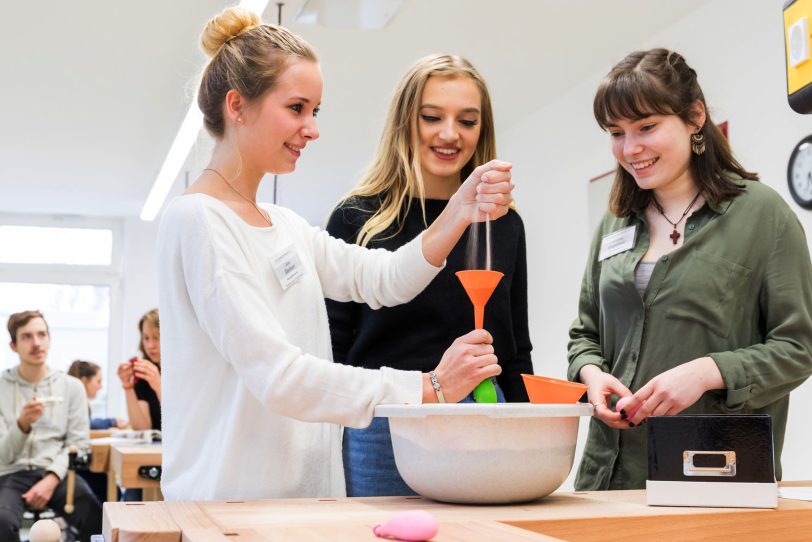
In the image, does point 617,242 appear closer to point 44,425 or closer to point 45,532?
point 45,532

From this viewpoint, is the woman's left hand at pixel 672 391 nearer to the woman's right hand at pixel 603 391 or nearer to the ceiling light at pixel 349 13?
the woman's right hand at pixel 603 391

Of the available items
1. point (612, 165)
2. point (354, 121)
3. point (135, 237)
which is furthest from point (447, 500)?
point (135, 237)

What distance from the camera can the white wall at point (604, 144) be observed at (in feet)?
12.4

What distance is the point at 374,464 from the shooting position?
5.06ft

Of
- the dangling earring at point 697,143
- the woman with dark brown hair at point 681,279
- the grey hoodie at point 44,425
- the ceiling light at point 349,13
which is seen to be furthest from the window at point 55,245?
the dangling earring at point 697,143

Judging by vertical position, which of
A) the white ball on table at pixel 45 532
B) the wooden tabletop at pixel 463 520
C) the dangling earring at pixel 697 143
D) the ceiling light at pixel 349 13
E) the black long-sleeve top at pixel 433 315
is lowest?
the white ball on table at pixel 45 532

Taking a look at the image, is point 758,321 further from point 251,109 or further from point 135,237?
point 135,237

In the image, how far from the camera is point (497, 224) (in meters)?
1.82

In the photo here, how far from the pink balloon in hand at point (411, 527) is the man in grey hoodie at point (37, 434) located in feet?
13.4

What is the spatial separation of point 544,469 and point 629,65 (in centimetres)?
90

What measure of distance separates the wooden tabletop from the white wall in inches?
106

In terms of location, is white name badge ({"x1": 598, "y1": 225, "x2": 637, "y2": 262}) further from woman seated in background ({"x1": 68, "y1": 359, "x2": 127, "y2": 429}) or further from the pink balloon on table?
woman seated in background ({"x1": 68, "y1": 359, "x2": 127, "y2": 429})

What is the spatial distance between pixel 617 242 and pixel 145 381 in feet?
13.1

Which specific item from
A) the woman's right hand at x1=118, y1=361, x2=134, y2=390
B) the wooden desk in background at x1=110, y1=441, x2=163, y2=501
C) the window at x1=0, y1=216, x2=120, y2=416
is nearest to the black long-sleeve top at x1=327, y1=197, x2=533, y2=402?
the wooden desk in background at x1=110, y1=441, x2=163, y2=501
